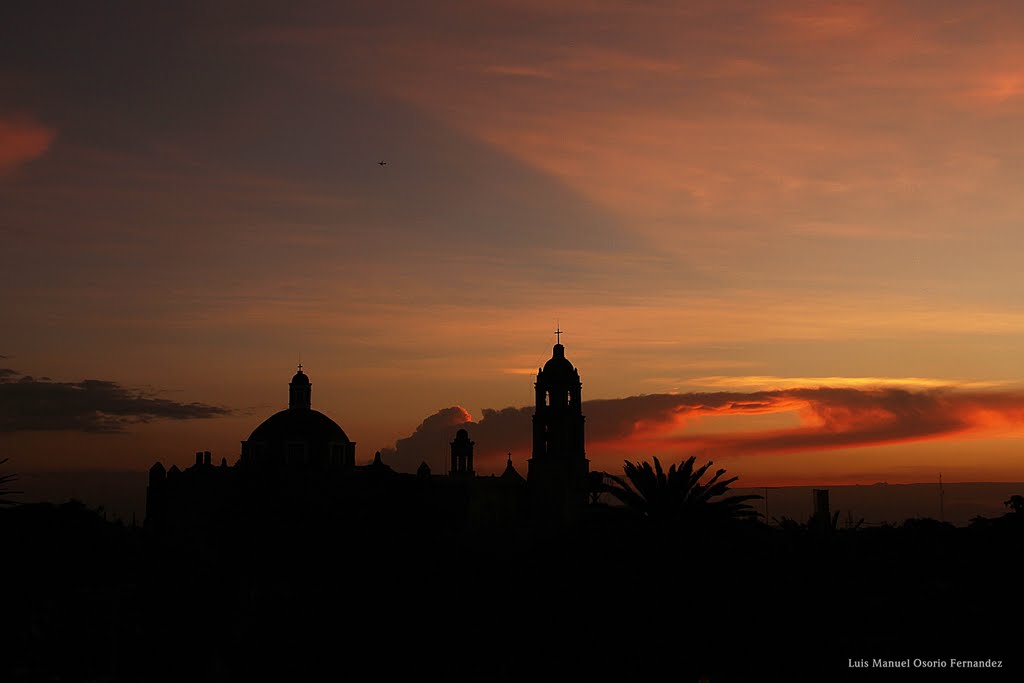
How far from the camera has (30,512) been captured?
63031mm

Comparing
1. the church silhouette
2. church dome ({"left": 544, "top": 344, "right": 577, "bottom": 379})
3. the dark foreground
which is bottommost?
the dark foreground

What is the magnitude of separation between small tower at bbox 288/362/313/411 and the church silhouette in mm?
95

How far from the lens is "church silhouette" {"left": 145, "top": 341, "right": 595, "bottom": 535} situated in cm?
7969

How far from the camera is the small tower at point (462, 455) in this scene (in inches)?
4331

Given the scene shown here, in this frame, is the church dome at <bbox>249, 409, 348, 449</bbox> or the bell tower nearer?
the bell tower

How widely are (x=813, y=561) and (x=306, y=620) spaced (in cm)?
1946

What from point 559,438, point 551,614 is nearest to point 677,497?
point 551,614

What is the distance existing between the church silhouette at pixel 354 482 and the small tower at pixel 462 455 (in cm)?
13

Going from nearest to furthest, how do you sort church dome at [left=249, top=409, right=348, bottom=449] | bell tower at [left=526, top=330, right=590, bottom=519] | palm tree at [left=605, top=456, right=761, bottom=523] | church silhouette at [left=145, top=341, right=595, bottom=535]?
palm tree at [left=605, top=456, right=761, bottom=523] → church silhouette at [left=145, top=341, right=595, bottom=535] → bell tower at [left=526, top=330, right=590, bottom=519] → church dome at [left=249, top=409, right=348, bottom=449]

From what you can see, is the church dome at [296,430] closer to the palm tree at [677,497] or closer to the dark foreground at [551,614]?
the dark foreground at [551,614]

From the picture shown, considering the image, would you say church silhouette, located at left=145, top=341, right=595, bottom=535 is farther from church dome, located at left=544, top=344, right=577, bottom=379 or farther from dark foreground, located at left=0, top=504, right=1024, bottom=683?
dark foreground, located at left=0, top=504, right=1024, bottom=683

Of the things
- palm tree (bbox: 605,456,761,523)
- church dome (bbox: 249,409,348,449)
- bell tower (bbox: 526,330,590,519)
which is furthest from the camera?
church dome (bbox: 249,409,348,449)

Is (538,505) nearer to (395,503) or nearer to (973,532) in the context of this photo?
(395,503)

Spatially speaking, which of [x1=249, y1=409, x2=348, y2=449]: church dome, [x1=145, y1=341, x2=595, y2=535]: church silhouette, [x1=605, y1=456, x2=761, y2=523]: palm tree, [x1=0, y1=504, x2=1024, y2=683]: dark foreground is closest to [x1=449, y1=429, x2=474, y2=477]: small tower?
[x1=145, y1=341, x2=595, y2=535]: church silhouette
